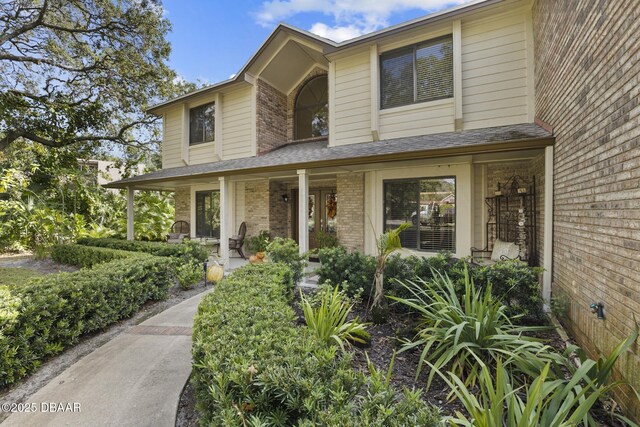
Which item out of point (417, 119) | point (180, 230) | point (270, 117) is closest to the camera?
point (417, 119)

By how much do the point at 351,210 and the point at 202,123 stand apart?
693cm

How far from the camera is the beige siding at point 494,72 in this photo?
627 cm

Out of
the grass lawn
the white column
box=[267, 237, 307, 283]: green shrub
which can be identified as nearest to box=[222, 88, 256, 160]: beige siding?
box=[267, 237, 307, 283]: green shrub

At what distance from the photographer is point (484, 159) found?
6.42 meters

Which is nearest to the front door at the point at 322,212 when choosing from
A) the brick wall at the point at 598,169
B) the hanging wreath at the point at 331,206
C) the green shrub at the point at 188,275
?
the hanging wreath at the point at 331,206

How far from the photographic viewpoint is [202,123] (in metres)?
11.2

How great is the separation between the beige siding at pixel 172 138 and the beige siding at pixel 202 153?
2.11 feet

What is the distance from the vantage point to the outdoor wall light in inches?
116

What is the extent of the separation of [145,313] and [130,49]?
12.0 m

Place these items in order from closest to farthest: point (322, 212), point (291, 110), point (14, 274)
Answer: point (14, 274) < point (322, 212) < point (291, 110)

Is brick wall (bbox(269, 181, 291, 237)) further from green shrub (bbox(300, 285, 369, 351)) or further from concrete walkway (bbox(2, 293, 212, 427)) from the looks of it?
green shrub (bbox(300, 285, 369, 351))

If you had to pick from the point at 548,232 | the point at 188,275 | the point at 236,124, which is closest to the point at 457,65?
the point at 548,232

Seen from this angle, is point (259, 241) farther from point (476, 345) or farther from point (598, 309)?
point (598, 309)

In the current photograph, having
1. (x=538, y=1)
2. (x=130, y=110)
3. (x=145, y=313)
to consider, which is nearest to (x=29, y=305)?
(x=145, y=313)
